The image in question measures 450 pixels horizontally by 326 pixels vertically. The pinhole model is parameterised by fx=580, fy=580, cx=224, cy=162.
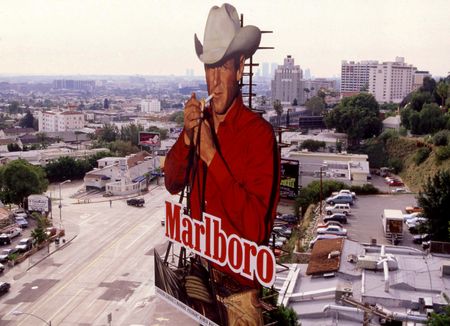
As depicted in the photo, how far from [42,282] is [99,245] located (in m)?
5.47

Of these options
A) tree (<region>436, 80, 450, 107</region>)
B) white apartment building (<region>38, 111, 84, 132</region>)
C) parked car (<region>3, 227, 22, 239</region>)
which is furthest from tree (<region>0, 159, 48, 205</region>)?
white apartment building (<region>38, 111, 84, 132</region>)

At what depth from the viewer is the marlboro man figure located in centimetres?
1031

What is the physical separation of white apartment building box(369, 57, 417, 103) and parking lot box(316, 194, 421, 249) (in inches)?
3373

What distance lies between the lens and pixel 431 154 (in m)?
40.1

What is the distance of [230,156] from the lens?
11.0 m

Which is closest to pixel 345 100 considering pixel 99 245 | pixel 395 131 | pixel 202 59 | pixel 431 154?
pixel 395 131

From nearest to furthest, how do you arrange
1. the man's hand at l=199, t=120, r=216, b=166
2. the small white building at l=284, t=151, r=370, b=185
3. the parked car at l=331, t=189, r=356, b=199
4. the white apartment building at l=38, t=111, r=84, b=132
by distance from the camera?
the man's hand at l=199, t=120, r=216, b=166
the parked car at l=331, t=189, r=356, b=199
the small white building at l=284, t=151, r=370, b=185
the white apartment building at l=38, t=111, r=84, b=132

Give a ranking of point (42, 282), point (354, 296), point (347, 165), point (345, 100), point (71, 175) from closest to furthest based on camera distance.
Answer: point (354, 296) < point (42, 282) < point (347, 165) < point (71, 175) < point (345, 100)

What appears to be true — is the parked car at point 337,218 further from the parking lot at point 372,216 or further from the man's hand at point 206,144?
the man's hand at point 206,144

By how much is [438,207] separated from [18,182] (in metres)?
26.0

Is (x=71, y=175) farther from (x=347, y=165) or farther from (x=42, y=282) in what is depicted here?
(x=42, y=282)

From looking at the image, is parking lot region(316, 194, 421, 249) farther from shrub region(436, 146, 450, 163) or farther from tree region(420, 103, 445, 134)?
tree region(420, 103, 445, 134)

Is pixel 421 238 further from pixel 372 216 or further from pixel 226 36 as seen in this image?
pixel 226 36

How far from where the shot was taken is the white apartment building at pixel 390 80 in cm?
11406
